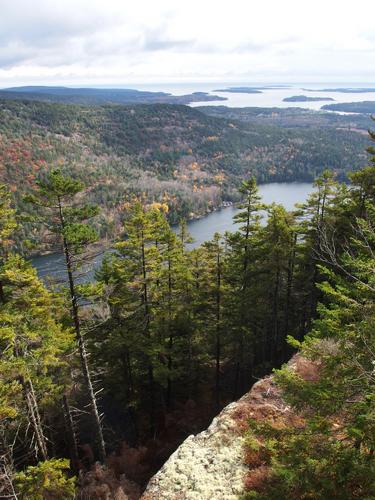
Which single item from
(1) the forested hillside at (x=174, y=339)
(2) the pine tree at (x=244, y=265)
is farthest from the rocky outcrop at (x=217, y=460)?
(2) the pine tree at (x=244, y=265)

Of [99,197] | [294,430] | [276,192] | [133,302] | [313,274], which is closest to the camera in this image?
[294,430]

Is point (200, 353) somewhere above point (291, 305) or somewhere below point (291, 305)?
below

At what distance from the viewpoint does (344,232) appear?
75.7 feet

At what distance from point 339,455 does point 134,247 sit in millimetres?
15485

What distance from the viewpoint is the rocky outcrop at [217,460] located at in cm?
1238

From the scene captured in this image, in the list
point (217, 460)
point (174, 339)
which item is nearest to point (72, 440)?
point (174, 339)

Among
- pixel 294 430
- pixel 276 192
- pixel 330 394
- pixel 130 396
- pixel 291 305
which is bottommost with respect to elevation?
pixel 276 192

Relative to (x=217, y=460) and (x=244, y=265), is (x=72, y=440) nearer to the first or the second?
(x=217, y=460)

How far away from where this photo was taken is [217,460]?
44.3 feet

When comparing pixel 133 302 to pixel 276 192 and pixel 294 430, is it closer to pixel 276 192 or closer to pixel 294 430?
pixel 294 430

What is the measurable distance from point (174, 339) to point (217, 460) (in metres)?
14.8

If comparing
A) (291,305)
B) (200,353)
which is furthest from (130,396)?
(291,305)

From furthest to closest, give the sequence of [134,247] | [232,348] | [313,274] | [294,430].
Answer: [232,348], [313,274], [134,247], [294,430]

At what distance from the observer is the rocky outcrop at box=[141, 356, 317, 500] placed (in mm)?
12375
